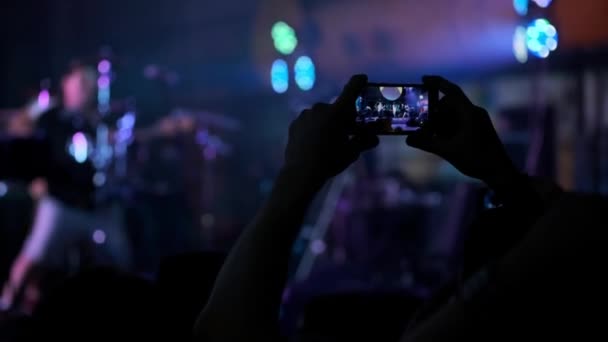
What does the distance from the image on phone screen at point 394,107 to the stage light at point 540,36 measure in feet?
15.1

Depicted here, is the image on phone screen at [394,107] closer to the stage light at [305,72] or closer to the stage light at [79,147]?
the stage light at [79,147]

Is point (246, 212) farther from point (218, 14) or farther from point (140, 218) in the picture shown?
point (218, 14)

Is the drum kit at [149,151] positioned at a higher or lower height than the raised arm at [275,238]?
lower

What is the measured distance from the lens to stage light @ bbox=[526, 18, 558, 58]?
546 cm

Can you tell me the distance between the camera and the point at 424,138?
1.08 metres

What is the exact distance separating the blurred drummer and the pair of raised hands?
4.01m

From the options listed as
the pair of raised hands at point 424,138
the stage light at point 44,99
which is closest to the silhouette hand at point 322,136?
the pair of raised hands at point 424,138

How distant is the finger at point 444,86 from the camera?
106 centimetres

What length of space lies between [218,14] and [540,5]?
3.94 m

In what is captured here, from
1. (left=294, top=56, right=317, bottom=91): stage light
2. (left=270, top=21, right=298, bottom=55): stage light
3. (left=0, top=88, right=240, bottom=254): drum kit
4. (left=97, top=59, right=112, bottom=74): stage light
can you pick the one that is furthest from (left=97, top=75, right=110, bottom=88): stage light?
(left=294, top=56, right=317, bottom=91): stage light

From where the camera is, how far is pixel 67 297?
1.25 meters

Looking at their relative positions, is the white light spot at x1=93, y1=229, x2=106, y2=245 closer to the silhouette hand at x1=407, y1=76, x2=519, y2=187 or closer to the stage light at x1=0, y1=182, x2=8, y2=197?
the stage light at x1=0, y1=182, x2=8, y2=197

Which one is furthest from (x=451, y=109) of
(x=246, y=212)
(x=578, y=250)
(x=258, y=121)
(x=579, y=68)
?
(x=258, y=121)

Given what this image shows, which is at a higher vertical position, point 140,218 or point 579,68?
point 579,68
